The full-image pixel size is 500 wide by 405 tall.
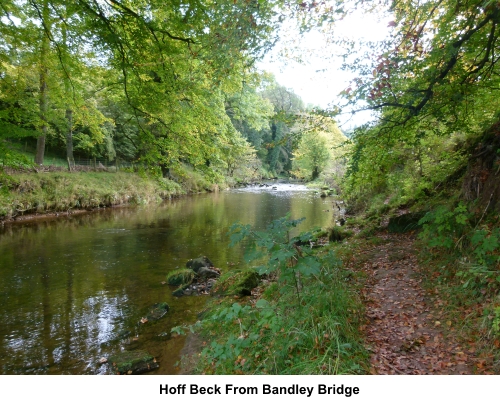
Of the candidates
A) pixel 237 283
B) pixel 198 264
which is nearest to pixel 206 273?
pixel 198 264

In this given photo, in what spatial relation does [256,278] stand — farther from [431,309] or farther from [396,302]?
[431,309]

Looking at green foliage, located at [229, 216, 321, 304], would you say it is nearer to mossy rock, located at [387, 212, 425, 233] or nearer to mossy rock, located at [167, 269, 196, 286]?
mossy rock, located at [167, 269, 196, 286]

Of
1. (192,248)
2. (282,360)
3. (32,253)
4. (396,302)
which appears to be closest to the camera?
(282,360)

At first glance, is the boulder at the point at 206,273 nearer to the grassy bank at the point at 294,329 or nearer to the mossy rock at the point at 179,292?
the mossy rock at the point at 179,292

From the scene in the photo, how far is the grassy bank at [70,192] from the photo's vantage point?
608 inches

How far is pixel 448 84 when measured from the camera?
521 cm

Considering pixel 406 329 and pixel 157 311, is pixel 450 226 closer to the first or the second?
pixel 406 329

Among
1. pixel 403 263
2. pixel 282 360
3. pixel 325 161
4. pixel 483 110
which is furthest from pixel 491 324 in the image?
pixel 325 161

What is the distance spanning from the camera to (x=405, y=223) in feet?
26.7

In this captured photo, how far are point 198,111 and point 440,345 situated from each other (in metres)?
6.18

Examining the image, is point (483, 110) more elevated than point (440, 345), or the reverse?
point (483, 110)

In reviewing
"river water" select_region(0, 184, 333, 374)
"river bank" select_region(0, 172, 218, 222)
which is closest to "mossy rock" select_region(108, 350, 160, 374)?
"river water" select_region(0, 184, 333, 374)

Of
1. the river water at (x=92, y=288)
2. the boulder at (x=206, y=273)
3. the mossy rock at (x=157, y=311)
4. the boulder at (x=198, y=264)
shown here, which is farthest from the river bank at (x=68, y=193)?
the mossy rock at (x=157, y=311)

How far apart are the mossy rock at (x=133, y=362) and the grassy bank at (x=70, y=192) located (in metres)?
8.36
